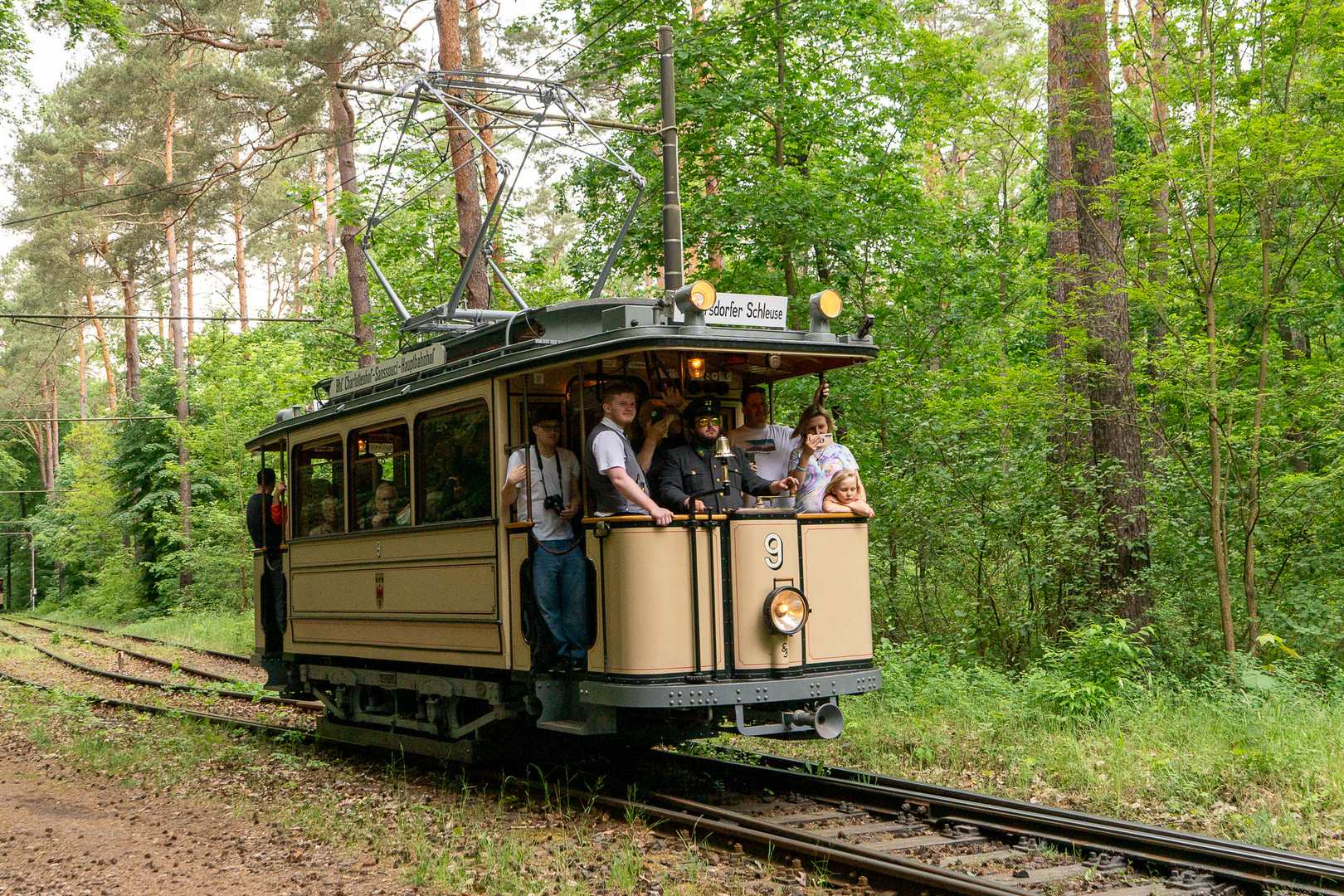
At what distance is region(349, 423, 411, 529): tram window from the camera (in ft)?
29.1

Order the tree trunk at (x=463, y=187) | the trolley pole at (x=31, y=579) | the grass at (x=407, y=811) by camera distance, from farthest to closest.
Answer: the trolley pole at (x=31, y=579)
the tree trunk at (x=463, y=187)
the grass at (x=407, y=811)

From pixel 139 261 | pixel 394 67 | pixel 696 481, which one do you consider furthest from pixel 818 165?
pixel 139 261

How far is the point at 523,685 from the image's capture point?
309 inches

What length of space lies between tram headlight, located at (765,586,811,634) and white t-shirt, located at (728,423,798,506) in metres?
1.27

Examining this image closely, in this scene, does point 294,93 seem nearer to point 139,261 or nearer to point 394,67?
point 394,67

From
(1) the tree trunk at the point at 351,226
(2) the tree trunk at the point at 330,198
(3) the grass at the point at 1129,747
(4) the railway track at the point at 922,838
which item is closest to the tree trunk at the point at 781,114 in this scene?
(3) the grass at the point at 1129,747

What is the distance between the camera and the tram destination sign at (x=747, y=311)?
739 cm

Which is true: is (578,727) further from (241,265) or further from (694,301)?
(241,265)

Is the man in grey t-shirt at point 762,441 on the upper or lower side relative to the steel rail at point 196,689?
upper

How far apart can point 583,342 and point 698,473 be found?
3.39ft

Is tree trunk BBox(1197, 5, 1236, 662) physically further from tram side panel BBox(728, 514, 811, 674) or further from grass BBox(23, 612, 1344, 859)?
tram side panel BBox(728, 514, 811, 674)

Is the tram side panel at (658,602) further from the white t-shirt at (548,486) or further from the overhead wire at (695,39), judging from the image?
the overhead wire at (695,39)

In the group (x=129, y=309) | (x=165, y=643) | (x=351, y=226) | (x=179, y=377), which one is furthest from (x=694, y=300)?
(x=129, y=309)

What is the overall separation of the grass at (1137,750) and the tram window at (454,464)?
3137 millimetres
